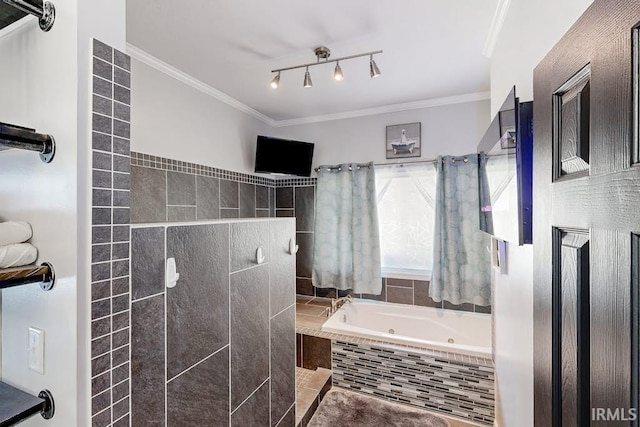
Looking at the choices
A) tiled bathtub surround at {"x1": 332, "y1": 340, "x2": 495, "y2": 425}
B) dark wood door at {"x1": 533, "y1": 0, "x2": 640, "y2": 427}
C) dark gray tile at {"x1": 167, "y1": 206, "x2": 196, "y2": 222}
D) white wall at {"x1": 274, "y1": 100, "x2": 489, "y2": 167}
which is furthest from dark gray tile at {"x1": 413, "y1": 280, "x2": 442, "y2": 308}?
dark wood door at {"x1": 533, "y1": 0, "x2": 640, "y2": 427}

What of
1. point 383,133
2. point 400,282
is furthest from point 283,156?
point 400,282

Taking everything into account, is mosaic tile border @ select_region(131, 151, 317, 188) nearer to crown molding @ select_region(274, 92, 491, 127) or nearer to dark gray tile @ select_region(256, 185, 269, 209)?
dark gray tile @ select_region(256, 185, 269, 209)

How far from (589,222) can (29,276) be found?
1.29 meters

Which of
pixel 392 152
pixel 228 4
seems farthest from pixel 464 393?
pixel 228 4

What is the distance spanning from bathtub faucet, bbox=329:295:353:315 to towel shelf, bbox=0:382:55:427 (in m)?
2.58

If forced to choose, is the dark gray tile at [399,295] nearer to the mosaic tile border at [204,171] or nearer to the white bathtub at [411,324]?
the white bathtub at [411,324]

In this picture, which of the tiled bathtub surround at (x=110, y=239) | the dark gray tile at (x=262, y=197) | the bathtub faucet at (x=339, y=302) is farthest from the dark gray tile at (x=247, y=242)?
the dark gray tile at (x=262, y=197)

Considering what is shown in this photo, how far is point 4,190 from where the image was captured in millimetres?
937

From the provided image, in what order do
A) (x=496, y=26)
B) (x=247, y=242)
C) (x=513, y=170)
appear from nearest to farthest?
(x=513, y=170), (x=247, y=242), (x=496, y=26)

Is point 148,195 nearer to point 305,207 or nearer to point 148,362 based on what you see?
point 148,362

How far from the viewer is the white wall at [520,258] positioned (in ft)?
3.45

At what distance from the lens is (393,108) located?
322cm

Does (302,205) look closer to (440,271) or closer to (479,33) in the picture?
(440,271)

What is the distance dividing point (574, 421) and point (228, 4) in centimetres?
213
